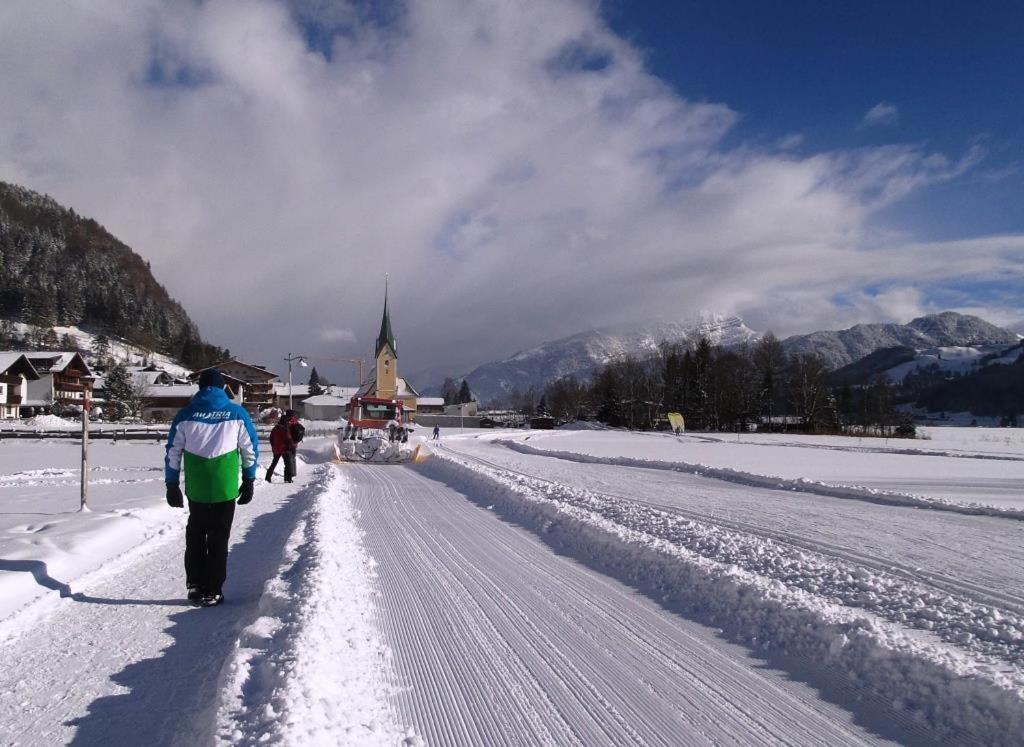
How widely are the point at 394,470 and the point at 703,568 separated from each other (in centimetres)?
1449

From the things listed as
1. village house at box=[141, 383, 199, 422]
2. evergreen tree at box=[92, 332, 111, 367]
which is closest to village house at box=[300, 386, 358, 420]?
village house at box=[141, 383, 199, 422]

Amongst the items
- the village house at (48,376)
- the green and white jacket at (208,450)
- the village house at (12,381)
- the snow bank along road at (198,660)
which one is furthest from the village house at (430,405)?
the green and white jacket at (208,450)

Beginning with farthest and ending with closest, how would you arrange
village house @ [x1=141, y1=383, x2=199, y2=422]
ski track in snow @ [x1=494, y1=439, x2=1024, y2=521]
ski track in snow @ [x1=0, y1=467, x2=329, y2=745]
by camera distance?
1. village house @ [x1=141, y1=383, x2=199, y2=422]
2. ski track in snow @ [x1=494, y1=439, x2=1024, y2=521]
3. ski track in snow @ [x1=0, y1=467, x2=329, y2=745]

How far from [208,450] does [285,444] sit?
10.5 metres

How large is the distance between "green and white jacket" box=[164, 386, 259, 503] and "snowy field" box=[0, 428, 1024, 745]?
98 centimetres

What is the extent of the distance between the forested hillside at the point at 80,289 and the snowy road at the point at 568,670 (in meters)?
151

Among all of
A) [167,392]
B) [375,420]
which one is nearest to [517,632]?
[375,420]

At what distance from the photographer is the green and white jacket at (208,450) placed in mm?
5434

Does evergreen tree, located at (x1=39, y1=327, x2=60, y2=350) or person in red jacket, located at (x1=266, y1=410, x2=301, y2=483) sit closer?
person in red jacket, located at (x1=266, y1=410, x2=301, y2=483)

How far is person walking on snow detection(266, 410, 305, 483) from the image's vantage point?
603 inches

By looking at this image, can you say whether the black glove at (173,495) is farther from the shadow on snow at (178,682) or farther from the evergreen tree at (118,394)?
the evergreen tree at (118,394)

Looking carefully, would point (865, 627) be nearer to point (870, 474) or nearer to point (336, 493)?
point (336, 493)

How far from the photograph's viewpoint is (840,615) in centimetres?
499

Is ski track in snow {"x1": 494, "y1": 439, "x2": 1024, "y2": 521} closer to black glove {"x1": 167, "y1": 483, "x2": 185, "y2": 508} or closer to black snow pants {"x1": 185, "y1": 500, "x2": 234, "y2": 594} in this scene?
black snow pants {"x1": 185, "y1": 500, "x2": 234, "y2": 594}
